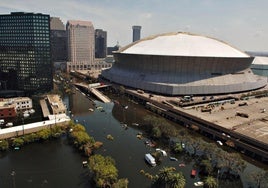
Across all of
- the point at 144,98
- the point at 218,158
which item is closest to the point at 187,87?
the point at 144,98

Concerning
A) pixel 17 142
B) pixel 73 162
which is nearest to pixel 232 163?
pixel 73 162

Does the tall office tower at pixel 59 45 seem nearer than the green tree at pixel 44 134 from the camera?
No

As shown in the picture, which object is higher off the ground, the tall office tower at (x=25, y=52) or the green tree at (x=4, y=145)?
the tall office tower at (x=25, y=52)

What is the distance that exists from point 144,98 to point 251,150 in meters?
34.2

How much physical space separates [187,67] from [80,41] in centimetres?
11359

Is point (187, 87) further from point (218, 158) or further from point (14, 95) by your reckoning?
point (14, 95)

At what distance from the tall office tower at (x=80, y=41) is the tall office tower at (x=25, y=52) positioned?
291 ft

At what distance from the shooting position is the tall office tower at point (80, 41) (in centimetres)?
16175

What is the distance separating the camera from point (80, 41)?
166m

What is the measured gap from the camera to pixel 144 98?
64938 millimetres

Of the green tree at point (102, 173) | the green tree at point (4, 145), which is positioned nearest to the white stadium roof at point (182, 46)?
the green tree at point (102, 173)

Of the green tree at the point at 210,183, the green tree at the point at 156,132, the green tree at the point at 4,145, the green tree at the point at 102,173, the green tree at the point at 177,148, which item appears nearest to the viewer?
the green tree at the point at 102,173

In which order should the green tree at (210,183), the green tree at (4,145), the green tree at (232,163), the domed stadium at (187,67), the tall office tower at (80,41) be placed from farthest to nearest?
the tall office tower at (80,41), the domed stadium at (187,67), the green tree at (4,145), the green tree at (232,163), the green tree at (210,183)

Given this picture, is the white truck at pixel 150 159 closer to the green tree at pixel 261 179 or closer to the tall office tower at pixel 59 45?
the green tree at pixel 261 179
